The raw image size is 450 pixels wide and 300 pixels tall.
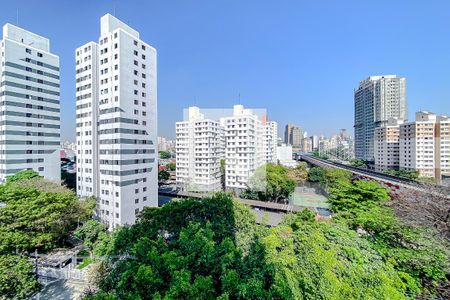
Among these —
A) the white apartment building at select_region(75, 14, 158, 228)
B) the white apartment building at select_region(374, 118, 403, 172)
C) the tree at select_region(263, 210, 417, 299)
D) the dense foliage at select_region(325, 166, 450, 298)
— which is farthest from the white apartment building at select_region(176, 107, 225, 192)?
the white apartment building at select_region(374, 118, 403, 172)

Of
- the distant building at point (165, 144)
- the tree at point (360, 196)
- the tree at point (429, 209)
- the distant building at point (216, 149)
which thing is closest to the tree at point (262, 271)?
the tree at point (429, 209)

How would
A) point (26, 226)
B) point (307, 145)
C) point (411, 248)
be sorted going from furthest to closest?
1. point (307, 145)
2. point (26, 226)
3. point (411, 248)

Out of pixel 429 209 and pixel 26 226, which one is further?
pixel 26 226

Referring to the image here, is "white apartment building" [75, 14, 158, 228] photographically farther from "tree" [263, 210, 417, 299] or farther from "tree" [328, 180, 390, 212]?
"tree" [328, 180, 390, 212]

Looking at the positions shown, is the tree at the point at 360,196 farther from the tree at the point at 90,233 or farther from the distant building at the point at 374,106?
the distant building at the point at 374,106

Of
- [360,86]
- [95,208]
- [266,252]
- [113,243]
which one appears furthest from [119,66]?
[360,86]

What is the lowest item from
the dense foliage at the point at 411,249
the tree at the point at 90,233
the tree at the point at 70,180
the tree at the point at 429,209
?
A: the tree at the point at 90,233

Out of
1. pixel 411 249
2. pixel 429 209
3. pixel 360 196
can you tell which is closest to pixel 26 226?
pixel 411 249

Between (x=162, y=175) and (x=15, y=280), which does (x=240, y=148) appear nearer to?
(x=162, y=175)
